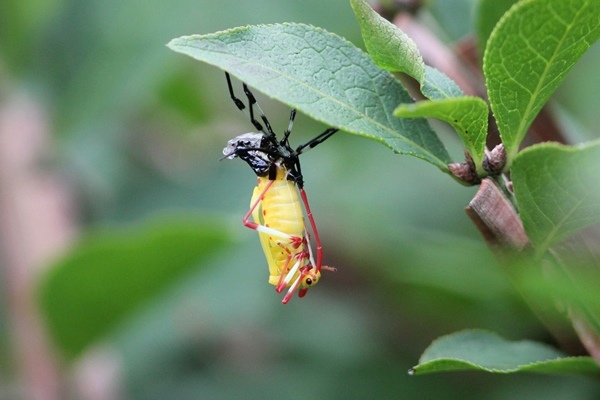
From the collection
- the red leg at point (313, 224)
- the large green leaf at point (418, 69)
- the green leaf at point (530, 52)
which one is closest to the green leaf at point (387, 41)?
the large green leaf at point (418, 69)

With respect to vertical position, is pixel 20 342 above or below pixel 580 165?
below

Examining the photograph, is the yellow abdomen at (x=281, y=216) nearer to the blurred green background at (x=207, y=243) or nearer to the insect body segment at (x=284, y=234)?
the insect body segment at (x=284, y=234)

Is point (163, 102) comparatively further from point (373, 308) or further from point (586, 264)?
point (586, 264)

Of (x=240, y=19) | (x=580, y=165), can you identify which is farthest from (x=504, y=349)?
(x=240, y=19)

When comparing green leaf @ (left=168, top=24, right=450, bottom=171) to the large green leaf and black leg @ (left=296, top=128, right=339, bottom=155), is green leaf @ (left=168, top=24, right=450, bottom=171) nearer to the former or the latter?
the large green leaf

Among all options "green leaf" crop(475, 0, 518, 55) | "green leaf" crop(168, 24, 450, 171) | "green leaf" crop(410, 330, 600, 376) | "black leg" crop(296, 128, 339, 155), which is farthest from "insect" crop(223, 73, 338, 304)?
"green leaf" crop(168, 24, 450, 171)
